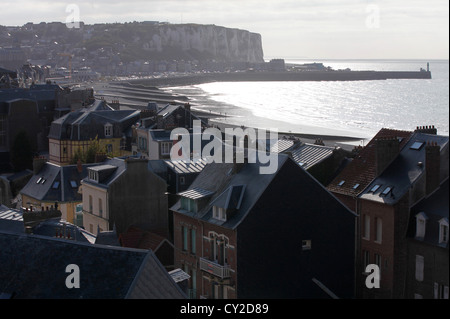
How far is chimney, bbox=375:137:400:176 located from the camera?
100 ft

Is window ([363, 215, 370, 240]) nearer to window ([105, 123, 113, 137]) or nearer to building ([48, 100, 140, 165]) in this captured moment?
building ([48, 100, 140, 165])

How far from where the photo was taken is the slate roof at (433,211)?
26250mm

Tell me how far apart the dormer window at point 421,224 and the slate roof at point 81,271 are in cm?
1092

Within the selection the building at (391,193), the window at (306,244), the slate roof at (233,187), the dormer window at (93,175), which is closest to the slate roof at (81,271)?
the slate roof at (233,187)

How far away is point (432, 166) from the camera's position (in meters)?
27.6

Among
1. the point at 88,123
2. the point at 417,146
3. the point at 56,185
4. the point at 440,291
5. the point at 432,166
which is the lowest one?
the point at 440,291

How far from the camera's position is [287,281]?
2700cm

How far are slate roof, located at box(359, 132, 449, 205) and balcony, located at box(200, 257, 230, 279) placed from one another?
6247 millimetres

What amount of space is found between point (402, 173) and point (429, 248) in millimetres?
3624

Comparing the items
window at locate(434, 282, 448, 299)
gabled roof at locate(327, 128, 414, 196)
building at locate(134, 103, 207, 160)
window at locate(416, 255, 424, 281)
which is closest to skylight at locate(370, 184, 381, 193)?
gabled roof at locate(327, 128, 414, 196)

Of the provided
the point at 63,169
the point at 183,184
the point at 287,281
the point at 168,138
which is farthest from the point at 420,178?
the point at 168,138

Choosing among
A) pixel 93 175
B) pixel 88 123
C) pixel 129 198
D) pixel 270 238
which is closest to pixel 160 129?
pixel 88 123

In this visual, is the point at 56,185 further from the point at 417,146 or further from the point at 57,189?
the point at 417,146

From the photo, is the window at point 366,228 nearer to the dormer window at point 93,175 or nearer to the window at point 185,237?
the window at point 185,237
